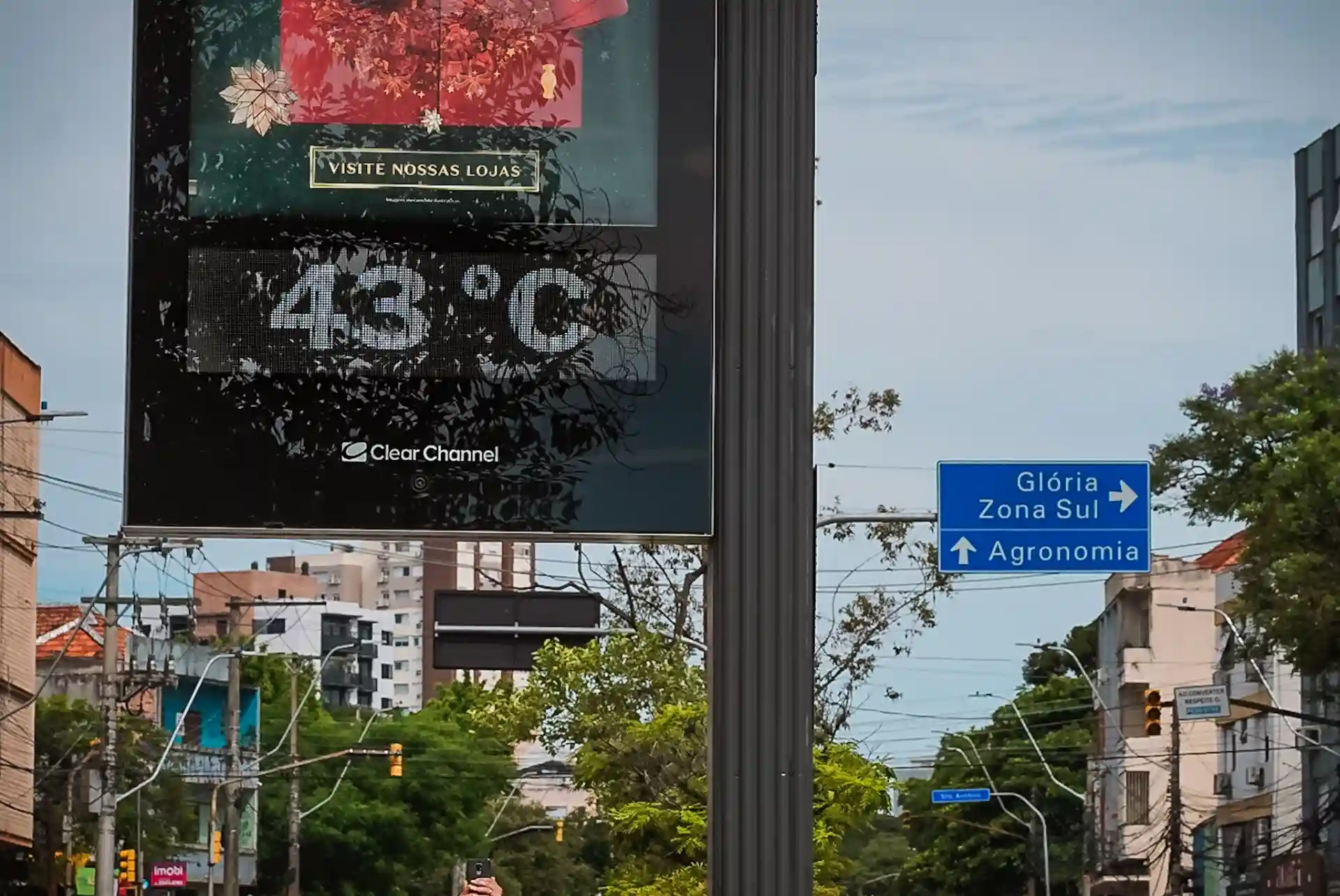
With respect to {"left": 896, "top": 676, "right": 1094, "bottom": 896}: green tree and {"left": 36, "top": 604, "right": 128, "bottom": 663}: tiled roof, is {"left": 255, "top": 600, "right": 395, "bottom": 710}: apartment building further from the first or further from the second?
{"left": 896, "top": 676, "right": 1094, "bottom": 896}: green tree

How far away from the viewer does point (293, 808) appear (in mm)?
28531

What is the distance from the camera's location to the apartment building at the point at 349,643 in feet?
134

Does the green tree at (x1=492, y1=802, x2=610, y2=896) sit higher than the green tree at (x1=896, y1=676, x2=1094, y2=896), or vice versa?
the green tree at (x1=896, y1=676, x2=1094, y2=896)

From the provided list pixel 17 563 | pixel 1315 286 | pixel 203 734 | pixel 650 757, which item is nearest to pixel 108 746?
pixel 203 734

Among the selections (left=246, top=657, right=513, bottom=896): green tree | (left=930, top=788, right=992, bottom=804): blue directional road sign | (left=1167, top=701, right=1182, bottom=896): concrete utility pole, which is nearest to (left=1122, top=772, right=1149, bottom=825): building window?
(left=1167, top=701, right=1182, bottom=896): concrete utility pole

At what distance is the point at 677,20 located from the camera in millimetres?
4410

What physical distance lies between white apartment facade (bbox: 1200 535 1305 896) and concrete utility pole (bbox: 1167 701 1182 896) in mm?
483

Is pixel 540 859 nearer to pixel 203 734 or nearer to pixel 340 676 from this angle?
pixel 203 734

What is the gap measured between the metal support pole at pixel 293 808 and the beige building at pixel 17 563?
34.7 ft

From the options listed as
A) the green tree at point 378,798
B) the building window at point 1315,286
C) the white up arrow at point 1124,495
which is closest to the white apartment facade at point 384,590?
the green tree at point 378,798

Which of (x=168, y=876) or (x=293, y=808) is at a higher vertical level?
(x=293, y=808)

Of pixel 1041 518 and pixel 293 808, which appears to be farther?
pixel 293 808

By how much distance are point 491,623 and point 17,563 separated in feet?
12.5

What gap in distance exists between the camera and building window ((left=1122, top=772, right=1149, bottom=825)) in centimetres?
2567
